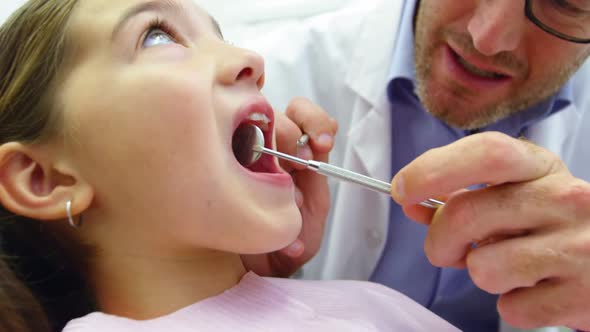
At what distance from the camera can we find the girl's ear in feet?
2.18

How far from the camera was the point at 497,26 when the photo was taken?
90 centimetres

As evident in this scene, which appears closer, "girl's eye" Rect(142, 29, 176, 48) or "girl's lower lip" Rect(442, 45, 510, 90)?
"girl's eye" Rect(142, 29, 176, 48)

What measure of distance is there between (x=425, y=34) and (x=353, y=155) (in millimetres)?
305

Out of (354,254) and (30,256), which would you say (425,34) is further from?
(30,256)

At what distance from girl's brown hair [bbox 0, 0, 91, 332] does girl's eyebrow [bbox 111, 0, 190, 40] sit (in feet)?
0.26

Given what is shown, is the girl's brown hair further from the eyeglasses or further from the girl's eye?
the eyeglasses

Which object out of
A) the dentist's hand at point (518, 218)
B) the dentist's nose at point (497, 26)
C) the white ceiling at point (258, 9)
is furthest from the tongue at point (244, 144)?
the white ceiling at point (258, 9)

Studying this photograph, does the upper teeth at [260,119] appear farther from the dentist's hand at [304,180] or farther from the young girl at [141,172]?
the dentist's hand at [304,180]

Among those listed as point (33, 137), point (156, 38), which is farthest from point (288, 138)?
point (33, 137)

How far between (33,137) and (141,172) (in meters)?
0.17

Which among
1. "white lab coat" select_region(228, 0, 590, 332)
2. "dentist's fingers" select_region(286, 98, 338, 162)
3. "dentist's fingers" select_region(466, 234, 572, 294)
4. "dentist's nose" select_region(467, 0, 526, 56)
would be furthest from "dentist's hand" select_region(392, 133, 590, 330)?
"white lab coat" select_region(228, 0, 590, 332)

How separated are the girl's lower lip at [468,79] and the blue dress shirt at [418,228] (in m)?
0.10

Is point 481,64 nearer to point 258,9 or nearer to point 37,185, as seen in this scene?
point 37,185

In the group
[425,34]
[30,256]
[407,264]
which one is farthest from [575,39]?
[30,256]
